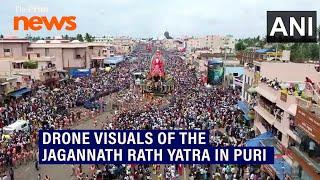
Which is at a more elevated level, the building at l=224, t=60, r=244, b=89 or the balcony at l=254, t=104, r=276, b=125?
the building at l=224, t=60, r=244, b=89

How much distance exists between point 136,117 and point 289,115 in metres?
18.0

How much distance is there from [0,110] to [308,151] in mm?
29484

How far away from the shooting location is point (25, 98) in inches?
2050

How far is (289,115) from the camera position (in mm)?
25891

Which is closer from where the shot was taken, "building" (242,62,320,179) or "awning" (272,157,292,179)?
"building" (242,62,320,179)

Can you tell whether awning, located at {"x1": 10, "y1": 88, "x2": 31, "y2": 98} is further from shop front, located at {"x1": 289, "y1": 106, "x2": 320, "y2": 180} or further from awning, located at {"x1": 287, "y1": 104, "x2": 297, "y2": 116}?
shop front, located at {"x1": 289, "y1": 106, "x2": 320, "y2": 180}

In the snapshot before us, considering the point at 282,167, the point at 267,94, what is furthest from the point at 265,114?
the point at 282,167

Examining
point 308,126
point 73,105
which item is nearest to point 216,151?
point 308,126

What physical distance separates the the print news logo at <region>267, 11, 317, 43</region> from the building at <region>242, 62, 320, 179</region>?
250 cm

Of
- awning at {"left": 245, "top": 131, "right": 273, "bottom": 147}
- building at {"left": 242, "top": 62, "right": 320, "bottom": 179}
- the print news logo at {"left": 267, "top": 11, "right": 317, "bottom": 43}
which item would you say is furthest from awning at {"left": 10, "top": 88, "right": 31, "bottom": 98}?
the print news logo at {"left": 267, "top": 11, "right": 317, "bottom": 43}

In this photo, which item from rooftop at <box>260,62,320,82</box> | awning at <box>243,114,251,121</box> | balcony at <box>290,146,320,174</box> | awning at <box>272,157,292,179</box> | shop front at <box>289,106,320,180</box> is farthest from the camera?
awning at <box>243,114,251,121</box>

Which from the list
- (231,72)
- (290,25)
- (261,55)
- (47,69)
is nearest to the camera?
(290,25)

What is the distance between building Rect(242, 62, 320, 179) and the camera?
1989 cm

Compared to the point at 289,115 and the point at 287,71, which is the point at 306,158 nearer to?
the point at 289,115
